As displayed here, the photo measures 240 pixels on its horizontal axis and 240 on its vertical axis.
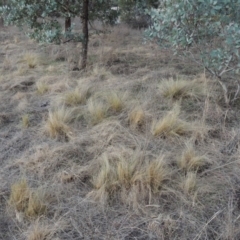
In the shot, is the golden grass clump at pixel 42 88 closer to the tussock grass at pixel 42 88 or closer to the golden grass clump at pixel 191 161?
the tussock grass at pixel 42 88

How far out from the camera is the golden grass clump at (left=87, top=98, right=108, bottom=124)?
355cm

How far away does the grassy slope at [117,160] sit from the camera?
2.14 metres

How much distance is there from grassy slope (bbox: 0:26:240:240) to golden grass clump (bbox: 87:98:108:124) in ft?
0.04

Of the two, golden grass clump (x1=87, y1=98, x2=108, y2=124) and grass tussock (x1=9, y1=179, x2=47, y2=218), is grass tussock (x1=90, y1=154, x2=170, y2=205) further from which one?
golden grass clump (x1=87, y1=98, x2=108, y2=124)

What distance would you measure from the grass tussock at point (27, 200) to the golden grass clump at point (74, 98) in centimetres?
178

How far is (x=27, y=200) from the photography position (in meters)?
2.32

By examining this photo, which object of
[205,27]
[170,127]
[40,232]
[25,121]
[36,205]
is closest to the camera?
[40,232]

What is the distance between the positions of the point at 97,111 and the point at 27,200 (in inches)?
60.0

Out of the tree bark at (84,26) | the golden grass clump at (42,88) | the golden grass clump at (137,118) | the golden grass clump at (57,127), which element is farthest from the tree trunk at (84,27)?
the golden grass clump at (137,118)

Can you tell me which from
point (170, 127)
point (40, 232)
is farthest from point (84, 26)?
point (40, 232)

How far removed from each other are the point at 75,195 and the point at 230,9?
2.30 meters

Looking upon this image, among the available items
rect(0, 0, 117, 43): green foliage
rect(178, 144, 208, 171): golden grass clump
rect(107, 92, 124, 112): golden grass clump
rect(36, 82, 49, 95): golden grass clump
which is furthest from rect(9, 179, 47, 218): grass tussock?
rect(0, 0, 117, 43): green foliage

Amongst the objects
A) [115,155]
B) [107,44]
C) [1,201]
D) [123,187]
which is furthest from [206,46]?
[107,44]

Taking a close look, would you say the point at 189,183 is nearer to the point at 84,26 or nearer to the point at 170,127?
the point at 170,127
